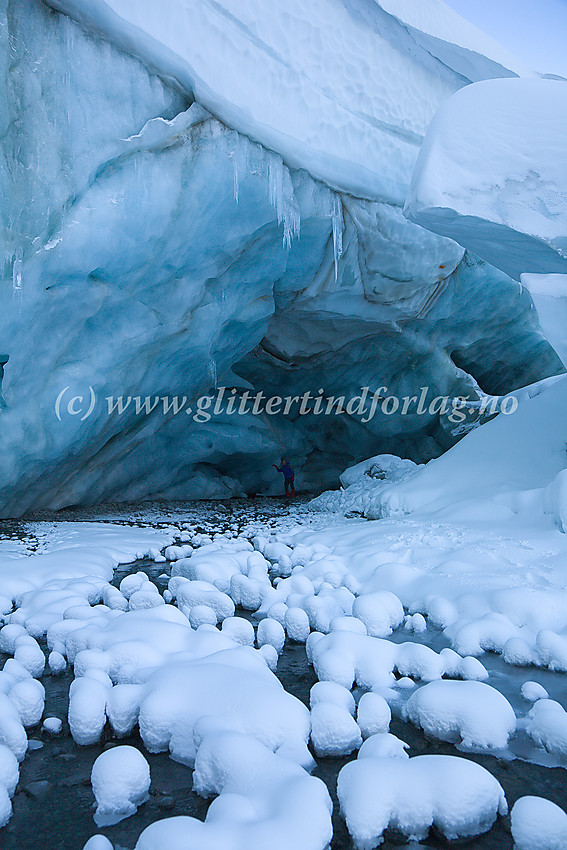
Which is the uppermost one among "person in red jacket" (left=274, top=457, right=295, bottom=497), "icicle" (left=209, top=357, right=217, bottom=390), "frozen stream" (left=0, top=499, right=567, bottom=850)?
"frozen stream" (left=0, top=499, right=567, bottom=850)

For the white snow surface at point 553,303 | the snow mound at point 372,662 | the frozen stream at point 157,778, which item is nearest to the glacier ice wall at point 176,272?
the white snow surface at point 553,303

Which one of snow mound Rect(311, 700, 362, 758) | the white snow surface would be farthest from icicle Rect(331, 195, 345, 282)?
snow mound Rect(311, 700, 362, 758)

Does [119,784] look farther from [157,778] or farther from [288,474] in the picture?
[288,474]

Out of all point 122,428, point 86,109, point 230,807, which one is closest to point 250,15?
point 86,109

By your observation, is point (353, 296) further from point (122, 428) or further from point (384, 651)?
point (384, 651)

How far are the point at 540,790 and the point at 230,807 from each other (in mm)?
784

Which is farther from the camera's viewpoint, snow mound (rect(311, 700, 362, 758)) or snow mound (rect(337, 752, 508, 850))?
snow mound (rect(311, 700, 362, 758))

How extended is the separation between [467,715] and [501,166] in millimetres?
3938

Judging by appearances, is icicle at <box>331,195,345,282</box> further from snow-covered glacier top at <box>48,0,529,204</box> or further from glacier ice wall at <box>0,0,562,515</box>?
snow-covered glacier top at <box>48,0,529,204</box>

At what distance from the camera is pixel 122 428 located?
7.02 meters

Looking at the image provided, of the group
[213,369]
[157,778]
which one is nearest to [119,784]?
[157,778]

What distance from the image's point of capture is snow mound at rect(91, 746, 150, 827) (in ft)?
4.33

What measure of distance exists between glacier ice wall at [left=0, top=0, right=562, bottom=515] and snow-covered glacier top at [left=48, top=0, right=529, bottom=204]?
49 mm

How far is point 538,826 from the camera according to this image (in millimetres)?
1161
